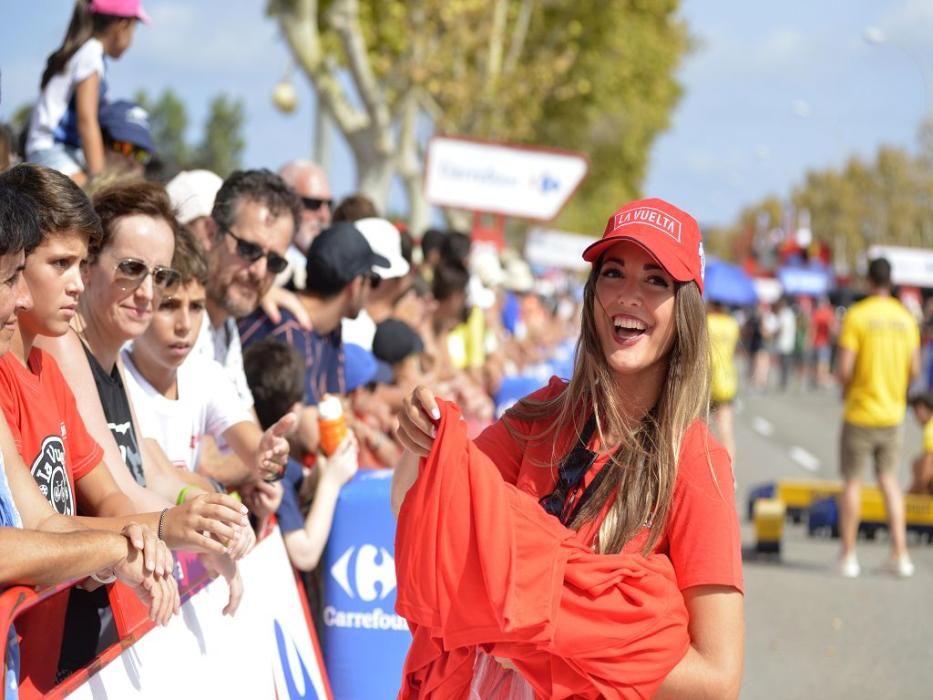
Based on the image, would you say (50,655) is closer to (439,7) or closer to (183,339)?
(183,339)

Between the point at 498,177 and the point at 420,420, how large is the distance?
1186 centimetres

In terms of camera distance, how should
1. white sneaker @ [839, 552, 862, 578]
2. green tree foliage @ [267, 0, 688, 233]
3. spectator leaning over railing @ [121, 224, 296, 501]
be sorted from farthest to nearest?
green tree foliage @ [267, 0, 688, 233]
white sneaker @ [839, 552, 862, 578]
spectator leaning over railing @ [121, 224, 296, 501]

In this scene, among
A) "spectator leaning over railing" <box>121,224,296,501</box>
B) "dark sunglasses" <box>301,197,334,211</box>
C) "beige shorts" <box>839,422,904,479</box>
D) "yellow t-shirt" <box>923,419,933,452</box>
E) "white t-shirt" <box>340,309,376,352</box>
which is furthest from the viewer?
"yellow t-shirt" <box>923,419,933,452</box>

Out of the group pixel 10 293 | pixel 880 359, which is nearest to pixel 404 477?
pixel 10 293

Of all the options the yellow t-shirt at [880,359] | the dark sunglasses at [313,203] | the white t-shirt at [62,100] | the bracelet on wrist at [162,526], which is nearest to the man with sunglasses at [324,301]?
the white t-shirt at [62,100]

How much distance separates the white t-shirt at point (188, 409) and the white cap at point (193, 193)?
0.95 m

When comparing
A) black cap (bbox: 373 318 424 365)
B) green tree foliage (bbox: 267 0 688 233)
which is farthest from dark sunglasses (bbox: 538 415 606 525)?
green tree foliage (bbox: 267 0 688 233)

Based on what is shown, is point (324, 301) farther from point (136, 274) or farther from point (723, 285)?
point (723, 285)

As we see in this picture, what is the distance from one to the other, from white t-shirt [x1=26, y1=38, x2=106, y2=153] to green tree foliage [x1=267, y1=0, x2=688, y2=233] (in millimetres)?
13586

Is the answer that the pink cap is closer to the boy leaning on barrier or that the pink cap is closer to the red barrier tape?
the red barrier tape

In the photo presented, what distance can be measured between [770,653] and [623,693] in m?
5.40

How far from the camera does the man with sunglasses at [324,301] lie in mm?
6305

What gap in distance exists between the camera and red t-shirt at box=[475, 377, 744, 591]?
3.00 m

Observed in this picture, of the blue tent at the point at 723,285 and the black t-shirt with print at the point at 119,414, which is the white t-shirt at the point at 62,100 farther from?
the blue tent at the point at 723,285
